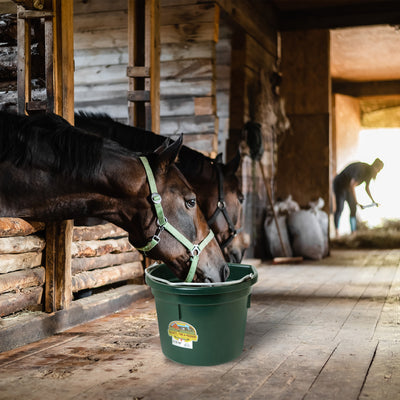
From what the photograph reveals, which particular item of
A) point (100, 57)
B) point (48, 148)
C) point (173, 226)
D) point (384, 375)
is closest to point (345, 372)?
point (384, 375)

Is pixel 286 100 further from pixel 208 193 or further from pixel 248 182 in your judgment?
pixel 208 193

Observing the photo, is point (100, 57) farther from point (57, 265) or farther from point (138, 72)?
point (57, 265)

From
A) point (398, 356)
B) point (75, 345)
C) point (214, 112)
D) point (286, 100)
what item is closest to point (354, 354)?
point (398, 356)

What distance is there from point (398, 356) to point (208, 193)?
196 centimetres

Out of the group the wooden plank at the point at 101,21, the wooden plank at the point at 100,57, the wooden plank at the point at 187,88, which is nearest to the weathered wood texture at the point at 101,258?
the wooden plank at the point at 187,88

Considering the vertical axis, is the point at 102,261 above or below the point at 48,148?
below

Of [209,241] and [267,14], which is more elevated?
[267,14]

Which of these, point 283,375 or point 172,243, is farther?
point 172,243

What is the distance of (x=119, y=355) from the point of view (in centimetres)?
266

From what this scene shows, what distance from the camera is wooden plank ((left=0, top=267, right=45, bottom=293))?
279cm

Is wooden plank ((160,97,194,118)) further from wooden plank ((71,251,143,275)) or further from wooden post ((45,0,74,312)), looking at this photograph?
wooden post ((45,0,74,312))

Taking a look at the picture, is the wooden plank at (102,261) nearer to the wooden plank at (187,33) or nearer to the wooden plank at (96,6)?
the wooden plank at (187,33)

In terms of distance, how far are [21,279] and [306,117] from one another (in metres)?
6.06

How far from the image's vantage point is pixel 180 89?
588cm
